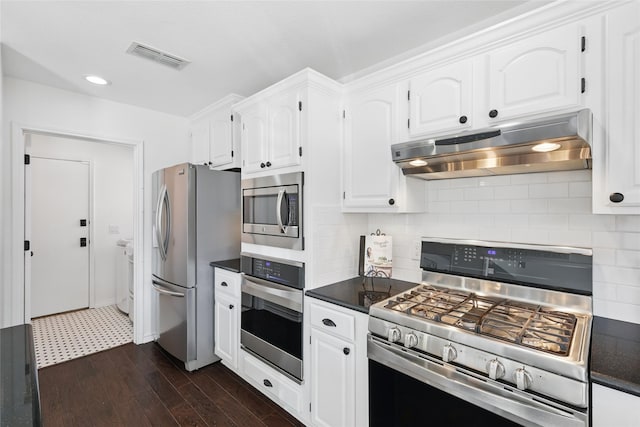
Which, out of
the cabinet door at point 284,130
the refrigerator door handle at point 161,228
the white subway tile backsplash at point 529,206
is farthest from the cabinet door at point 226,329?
the white subway tile backsplash at point 529,206

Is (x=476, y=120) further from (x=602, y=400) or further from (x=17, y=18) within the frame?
(x=17, y=18)

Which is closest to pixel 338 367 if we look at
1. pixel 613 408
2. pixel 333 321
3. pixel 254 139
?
pixel 333 321

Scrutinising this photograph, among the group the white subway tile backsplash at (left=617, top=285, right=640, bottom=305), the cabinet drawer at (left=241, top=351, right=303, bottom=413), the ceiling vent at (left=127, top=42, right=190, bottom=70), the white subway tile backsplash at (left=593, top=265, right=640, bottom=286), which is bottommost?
the cabinet drawer at (left=241, top=351, right=303, bottom=413)

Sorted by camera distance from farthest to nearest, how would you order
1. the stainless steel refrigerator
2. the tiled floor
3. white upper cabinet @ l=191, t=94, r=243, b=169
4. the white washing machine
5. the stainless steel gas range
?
the white washing machine → the tiled floor → white upper cabinet @ l=191, t=94, r=243, b=169 → the stainless steel refrigerator → the stainless steel gas range

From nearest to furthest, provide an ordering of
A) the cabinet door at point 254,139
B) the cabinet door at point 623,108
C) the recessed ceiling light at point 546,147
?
1. the cabinet door at point 623,108
2. the recessed ceiling light at point 546,147
3. the cabinet door at point 254,139

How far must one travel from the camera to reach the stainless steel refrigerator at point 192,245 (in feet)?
8.82

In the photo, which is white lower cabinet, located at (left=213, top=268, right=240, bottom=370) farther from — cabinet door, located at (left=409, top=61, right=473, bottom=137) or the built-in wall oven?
cabinet door, located at (left=409, top=61, right=473, bottom=137)

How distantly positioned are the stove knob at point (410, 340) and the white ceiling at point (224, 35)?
5.58 ft

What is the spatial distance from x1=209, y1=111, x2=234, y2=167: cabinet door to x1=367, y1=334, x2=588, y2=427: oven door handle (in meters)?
2.10

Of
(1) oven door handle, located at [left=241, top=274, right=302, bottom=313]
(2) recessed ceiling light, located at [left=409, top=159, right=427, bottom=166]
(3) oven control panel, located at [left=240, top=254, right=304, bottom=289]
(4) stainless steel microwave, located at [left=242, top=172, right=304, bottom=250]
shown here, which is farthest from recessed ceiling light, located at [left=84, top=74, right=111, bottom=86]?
(2) recessed ceiling light, located at [left=409, top=159, right=427, bottom=166]

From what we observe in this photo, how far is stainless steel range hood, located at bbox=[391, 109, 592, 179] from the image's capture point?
123 cm

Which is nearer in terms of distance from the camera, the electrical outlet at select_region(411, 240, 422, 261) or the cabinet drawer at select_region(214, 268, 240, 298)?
the electrical outlet at select_region(411, 240, 422, 261)

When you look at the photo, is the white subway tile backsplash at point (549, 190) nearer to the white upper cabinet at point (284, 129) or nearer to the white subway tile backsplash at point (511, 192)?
the white subway tile backsplash at point (511, 192)

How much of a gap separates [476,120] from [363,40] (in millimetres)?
938
